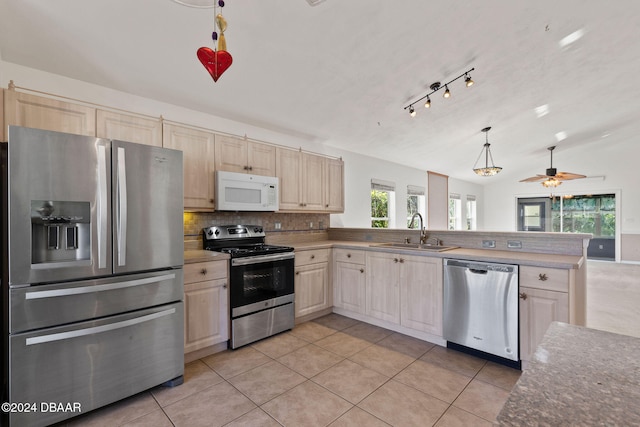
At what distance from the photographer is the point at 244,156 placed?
10.7 ft

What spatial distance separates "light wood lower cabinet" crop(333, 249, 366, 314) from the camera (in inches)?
135

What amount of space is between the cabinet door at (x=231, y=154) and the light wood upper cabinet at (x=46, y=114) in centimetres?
104

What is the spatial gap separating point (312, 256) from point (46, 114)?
262 centimetres

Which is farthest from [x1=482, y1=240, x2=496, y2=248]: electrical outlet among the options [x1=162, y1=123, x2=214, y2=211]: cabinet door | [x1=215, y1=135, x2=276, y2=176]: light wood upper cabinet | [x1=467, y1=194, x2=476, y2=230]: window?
[x1=467, y1=194, x2=476, y2=230]: window

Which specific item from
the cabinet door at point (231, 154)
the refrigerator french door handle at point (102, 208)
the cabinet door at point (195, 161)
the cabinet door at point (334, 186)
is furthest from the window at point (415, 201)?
the refrigerator french door handle at point (102, 208)

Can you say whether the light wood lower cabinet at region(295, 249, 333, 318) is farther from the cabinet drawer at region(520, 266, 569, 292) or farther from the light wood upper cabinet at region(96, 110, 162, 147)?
the cabinet drawer at region(520, 266, 569, 292)

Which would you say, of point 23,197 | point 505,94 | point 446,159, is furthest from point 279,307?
point 446,159

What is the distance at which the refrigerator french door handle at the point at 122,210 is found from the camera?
6.31 ft

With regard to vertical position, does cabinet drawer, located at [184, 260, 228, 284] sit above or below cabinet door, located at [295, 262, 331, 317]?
above

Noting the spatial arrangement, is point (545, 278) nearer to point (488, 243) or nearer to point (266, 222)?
point (488, 243)

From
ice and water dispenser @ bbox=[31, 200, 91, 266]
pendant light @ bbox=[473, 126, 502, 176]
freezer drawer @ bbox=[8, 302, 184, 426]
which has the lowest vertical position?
freezer drawer @ bbox=[8, 302, 184, 426]

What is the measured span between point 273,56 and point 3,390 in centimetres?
297

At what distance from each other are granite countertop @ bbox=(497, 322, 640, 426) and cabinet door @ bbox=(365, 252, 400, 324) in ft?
7.69

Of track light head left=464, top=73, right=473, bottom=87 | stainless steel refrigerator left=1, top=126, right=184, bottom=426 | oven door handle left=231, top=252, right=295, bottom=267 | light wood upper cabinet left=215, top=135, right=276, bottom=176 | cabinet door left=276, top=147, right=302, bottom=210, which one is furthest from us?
cabinet door left=276, top=147, right=302, bottom=210
